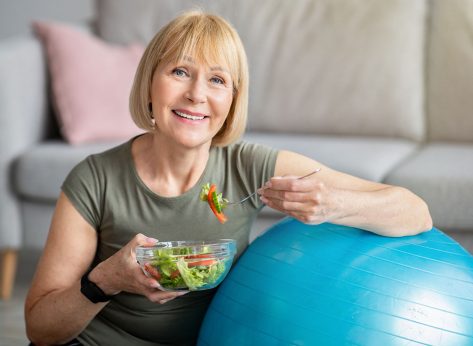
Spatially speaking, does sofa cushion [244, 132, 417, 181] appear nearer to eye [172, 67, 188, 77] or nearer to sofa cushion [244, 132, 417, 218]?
sofa cushion [244, 132, 417, 218]

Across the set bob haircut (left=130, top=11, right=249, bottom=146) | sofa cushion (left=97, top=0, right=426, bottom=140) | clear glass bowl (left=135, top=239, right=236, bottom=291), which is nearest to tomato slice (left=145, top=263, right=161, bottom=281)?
clear glass bowl (left=135, top=239, right=236, bottom=291)

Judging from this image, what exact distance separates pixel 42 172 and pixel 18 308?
456 mm

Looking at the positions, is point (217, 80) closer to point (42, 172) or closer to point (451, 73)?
point (42, 172)

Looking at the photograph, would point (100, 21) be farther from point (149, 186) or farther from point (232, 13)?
point (149, 186)

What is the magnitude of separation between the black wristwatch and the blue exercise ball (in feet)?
0.71

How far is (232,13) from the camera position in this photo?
11.1 ft

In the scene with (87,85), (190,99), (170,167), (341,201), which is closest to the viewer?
(341,201)

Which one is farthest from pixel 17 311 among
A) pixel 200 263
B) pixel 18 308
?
pixel 200 263

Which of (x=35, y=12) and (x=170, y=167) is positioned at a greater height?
(x=170, y=167)

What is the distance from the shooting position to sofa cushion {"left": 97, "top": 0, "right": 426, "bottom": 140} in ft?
10.5

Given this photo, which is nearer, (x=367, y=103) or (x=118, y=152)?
(x=118, y=152)

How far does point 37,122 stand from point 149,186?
1.52 metres

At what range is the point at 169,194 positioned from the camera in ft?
5.83

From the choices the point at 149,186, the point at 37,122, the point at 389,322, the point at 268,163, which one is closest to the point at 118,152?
the point at 149,186
